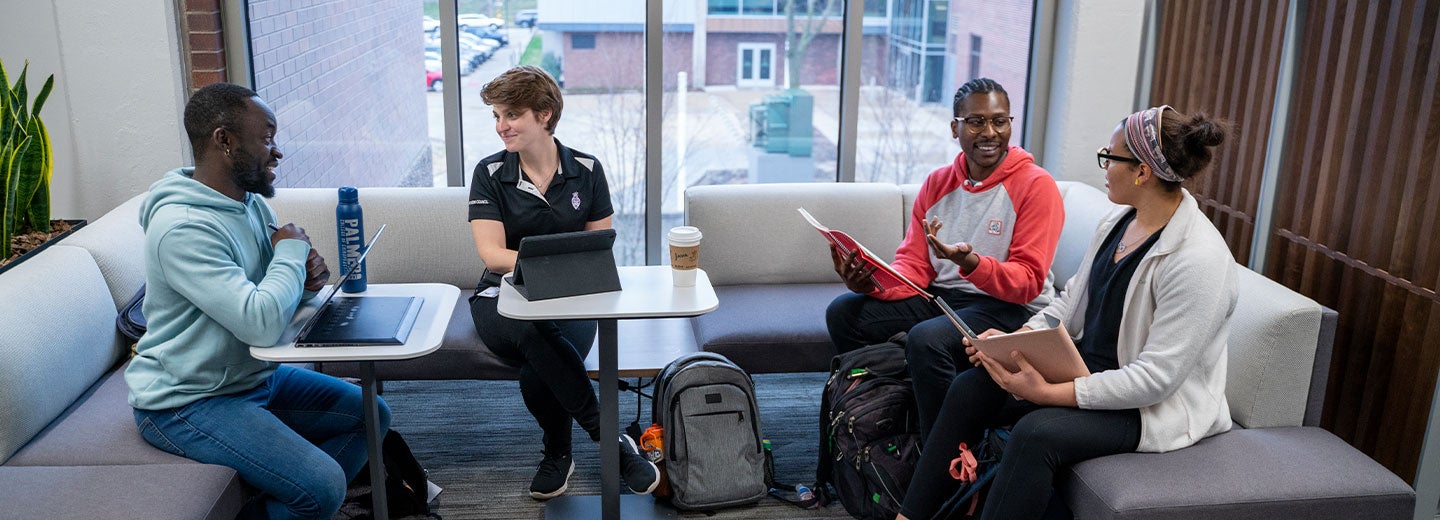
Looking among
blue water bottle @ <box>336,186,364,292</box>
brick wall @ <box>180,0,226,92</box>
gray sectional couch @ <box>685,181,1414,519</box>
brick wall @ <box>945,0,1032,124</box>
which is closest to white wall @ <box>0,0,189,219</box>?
brick wall @ <box>180,0,226,92</box>

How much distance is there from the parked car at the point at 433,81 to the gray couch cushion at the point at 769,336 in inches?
59.1

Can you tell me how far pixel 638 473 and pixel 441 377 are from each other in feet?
2.57

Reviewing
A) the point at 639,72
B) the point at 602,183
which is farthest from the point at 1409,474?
the point at 639,72

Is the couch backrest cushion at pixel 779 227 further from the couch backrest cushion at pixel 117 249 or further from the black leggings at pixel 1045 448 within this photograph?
the couch backrest cushion at pixel 117 249

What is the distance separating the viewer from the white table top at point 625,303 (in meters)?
2.58

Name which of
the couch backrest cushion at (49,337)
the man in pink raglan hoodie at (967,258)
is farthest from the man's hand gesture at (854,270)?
the couch backrest cushion at (49,337)

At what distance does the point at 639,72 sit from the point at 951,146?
140 cm

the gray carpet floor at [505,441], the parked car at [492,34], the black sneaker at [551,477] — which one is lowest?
the gray carpet floor at [505,441]

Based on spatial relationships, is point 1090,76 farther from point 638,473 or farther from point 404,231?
point 404,231

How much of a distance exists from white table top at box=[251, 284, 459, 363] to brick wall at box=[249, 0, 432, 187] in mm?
1735

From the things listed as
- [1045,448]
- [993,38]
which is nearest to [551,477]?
[1045,448]

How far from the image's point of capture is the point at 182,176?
99.3 inches

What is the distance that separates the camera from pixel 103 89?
3941 millimetres

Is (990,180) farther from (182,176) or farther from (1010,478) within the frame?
(182,176)
